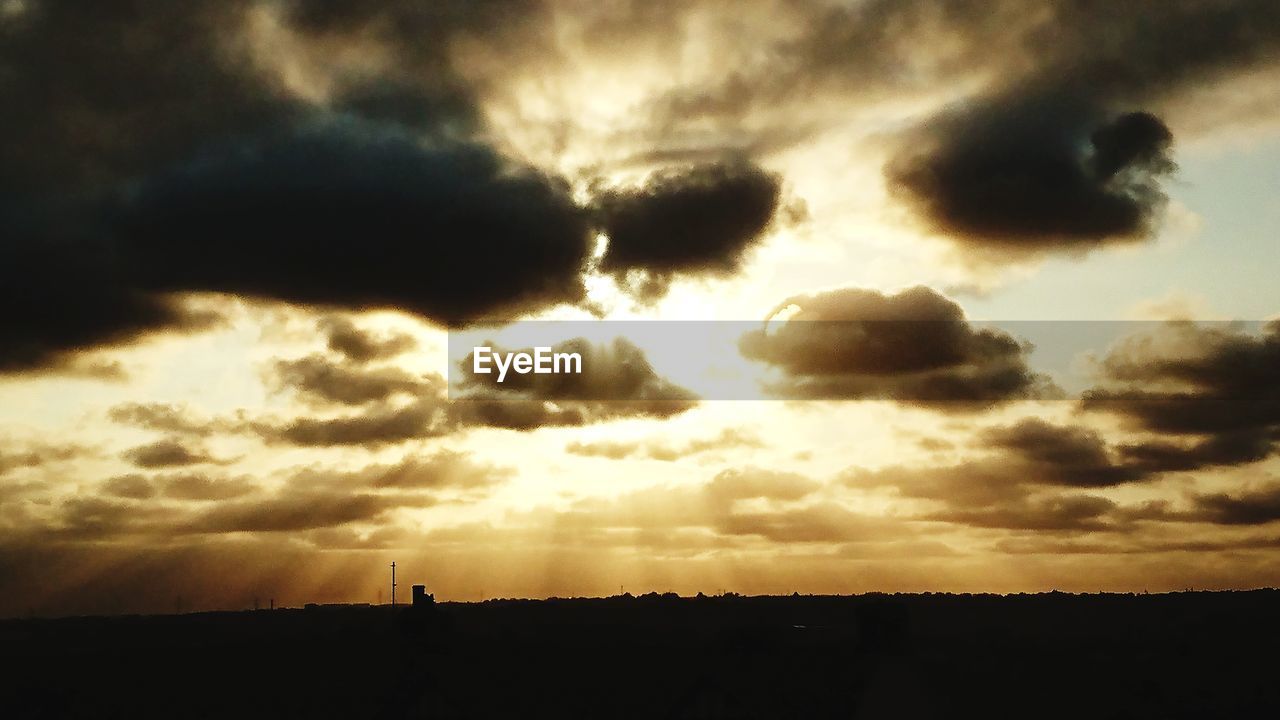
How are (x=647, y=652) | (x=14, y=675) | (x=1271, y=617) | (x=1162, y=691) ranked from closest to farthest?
(x=1162, y=691), (x=647, y=652), (x=14, y=675), (x=1271, y=617)

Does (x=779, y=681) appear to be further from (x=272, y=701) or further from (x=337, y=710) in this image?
(x=272, y=701)

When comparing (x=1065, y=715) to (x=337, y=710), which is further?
(x=337, y=710)

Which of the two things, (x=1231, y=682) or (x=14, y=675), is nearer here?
(x=1231, y=682)

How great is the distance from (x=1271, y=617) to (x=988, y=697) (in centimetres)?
9308

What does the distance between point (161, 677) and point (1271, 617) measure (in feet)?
417

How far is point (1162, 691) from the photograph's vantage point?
2857 inches

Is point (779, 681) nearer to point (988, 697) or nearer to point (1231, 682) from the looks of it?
point (988, 697)

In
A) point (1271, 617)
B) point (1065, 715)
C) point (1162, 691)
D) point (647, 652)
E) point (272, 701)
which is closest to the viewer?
point (1065, 715)

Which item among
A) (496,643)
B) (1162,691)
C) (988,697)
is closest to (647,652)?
(496,643)

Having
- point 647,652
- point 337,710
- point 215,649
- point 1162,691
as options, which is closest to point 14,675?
point 215,649

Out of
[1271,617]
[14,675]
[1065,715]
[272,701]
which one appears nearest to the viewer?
[1065,715]

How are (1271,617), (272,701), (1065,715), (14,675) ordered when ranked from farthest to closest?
1. (1271,617)
2. (14,675)
3. (272,701)
4. (1065,715)

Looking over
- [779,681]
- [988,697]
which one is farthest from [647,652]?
[988,697]

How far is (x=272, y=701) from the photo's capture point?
261 feet
